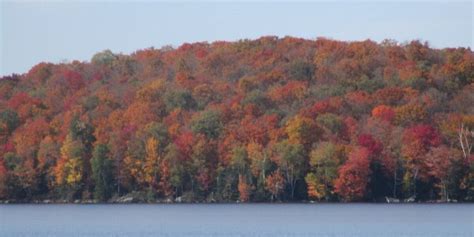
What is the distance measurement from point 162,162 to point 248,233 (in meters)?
37.5

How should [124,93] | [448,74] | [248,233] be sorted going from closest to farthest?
[248,233], [448,74], [124,93]

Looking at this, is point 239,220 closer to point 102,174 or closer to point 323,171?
point 323,171

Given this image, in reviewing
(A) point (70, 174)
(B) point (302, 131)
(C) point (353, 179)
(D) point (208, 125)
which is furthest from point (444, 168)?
(A) point (70, 174)

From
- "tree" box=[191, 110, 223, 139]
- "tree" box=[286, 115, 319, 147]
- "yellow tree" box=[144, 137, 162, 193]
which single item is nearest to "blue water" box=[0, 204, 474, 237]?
"yellow tree" box=[144, 137, 162, 193]

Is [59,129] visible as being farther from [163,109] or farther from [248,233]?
[248,233]

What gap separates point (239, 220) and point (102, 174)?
2746 centimetres

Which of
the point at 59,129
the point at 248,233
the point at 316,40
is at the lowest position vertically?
the point at 248,233

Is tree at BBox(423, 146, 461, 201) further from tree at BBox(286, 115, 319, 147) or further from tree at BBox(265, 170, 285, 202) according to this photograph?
tree at BBox(265, 170, 285, 202)

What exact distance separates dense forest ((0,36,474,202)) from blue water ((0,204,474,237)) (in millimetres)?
4988

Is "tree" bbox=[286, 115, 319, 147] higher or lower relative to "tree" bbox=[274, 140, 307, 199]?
higher

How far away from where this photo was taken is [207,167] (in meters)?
85.6

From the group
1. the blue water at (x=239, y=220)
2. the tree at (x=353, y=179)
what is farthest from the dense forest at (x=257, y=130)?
the blue water at (x=239, y=220)

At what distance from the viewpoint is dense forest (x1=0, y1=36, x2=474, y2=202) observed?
8069cm

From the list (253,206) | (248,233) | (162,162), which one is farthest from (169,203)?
(248,233)
